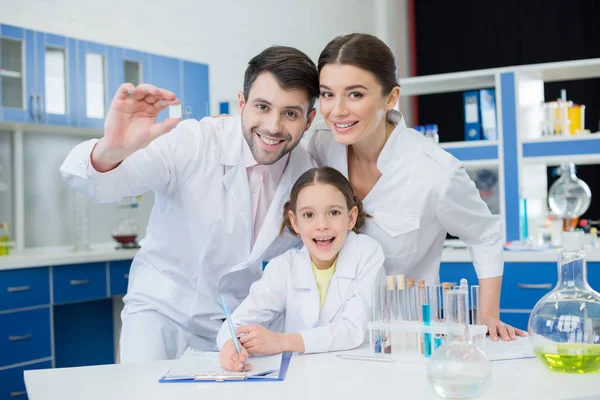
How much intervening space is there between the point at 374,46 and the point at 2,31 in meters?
2.58

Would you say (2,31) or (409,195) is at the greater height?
(2,31)

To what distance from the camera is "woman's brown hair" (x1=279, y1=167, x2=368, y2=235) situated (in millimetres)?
1781

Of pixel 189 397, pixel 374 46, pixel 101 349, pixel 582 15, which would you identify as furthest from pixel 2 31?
pixel 582 15

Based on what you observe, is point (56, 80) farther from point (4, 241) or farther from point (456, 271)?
point (456, 271)

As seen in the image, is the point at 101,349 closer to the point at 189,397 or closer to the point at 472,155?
the point at 472,155

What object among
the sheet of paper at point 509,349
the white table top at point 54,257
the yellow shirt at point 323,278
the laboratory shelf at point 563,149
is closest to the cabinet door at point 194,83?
the white table top at point 54,257

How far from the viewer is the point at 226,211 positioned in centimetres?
194

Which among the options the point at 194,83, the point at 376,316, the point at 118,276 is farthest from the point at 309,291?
the point at 194,83

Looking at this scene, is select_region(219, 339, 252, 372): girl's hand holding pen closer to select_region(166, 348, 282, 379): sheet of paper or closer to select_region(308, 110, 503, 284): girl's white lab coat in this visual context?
select_region(166, 348, 282, 379): sheet of paper

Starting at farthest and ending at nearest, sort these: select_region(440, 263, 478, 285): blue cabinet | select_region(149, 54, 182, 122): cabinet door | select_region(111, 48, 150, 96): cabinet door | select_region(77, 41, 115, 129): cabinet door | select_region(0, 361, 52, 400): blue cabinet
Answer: select_region(149, 54, 182, 122): cabinet door < select_region(111, 48, 150, 96): cabinet door < select_region(77, 41, 115, 129): cabinet door < select_region(440, 263, 478, 285): blue cabinet < select_region(0, 361, 52, 400): blue cabinet

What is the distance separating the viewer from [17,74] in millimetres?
3682

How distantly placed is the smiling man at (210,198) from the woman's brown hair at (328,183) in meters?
0.09

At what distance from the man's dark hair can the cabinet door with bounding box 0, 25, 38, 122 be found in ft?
7.46

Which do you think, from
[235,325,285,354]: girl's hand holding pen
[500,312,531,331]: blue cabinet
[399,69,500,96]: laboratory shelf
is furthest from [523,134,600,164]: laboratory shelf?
[235,325,285,354]: girl's hand holding pen
